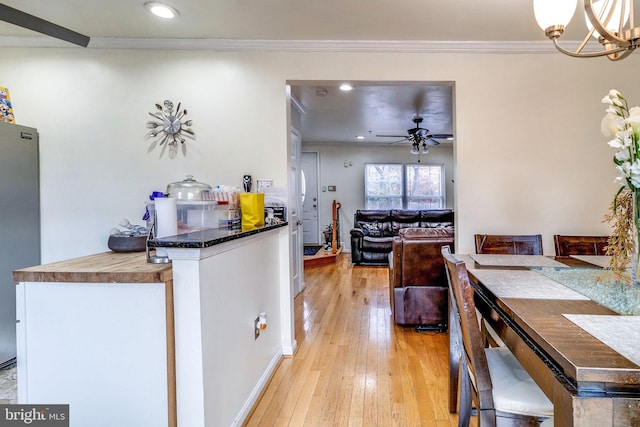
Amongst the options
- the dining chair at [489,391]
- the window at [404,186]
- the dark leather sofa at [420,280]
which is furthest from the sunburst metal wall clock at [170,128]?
the window at [404,186]

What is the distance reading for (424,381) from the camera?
2.19 meters

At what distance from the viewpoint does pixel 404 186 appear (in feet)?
25.7

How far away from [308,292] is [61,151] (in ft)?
→ 9.89

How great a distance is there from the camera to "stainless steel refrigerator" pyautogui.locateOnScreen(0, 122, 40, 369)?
2.30m

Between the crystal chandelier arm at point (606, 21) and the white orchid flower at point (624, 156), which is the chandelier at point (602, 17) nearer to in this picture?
the crystal chandelier arm at point (606, 21)

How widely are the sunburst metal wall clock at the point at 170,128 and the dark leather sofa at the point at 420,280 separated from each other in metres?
2.08

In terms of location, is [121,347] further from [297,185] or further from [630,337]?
[297,185]

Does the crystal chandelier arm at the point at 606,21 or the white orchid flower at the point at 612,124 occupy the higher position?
the crystal chandelier arm at the point at 606,21

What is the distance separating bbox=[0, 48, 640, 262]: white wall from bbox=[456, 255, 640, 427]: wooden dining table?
1395 mm

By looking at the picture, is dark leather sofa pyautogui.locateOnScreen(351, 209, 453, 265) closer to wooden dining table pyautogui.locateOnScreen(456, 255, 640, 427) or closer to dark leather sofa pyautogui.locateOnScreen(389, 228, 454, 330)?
dark leather sofa pyautogui.locateOnScreen(389, 228, 454, 330)

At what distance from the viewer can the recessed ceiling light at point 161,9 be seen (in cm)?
206

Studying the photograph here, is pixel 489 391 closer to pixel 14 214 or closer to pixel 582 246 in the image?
pixel 582 246

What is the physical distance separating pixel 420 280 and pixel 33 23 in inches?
131

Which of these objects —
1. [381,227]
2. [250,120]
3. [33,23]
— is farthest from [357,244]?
[33,23]
